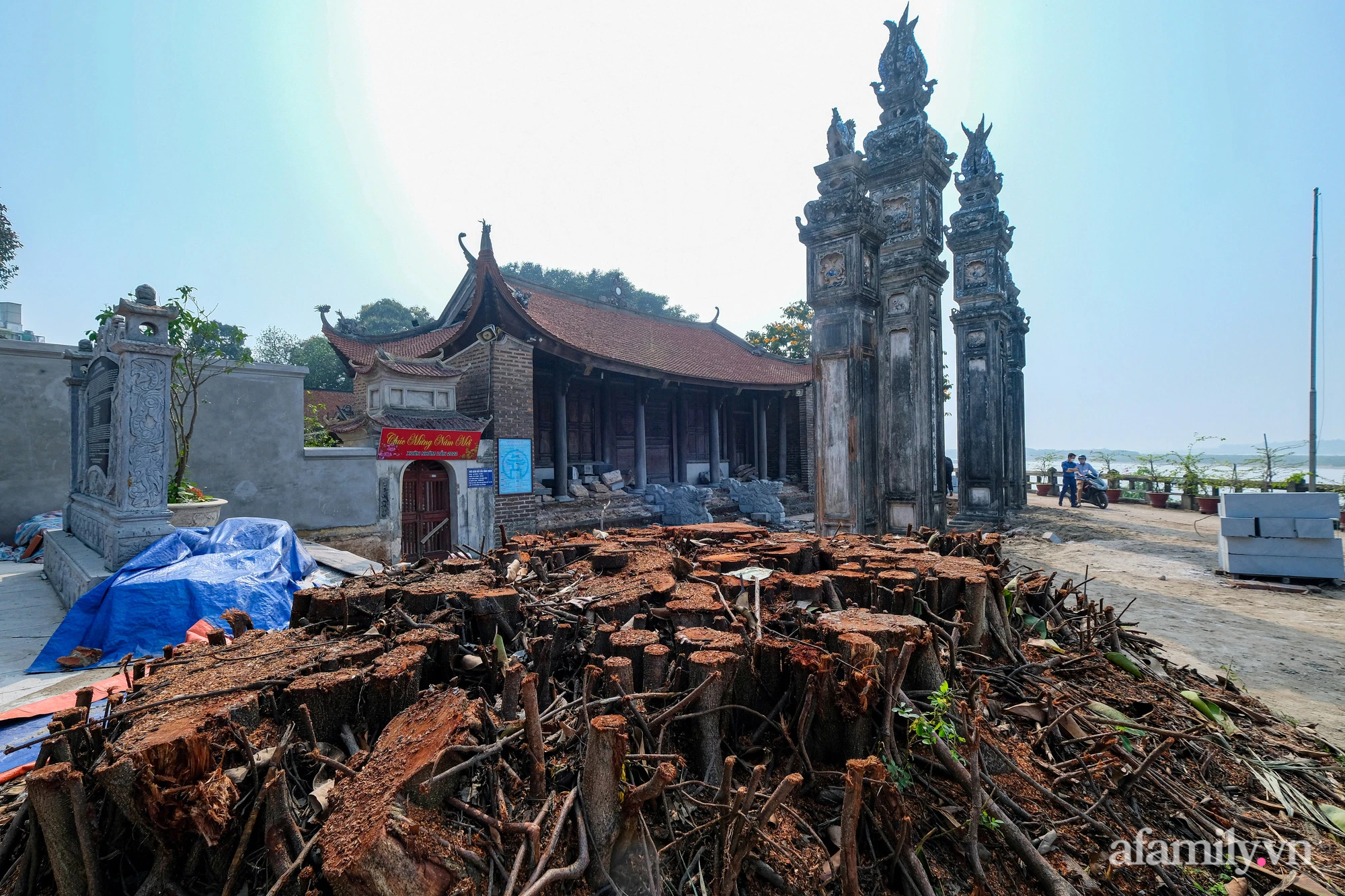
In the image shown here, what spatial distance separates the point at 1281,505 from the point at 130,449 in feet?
41.9

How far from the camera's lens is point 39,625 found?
480 centimetres

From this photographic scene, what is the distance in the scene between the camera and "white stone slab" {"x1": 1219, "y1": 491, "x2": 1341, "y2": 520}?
22.1ft

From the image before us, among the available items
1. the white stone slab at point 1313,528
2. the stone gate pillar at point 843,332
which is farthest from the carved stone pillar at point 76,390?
the white stone slab at point 1313,528

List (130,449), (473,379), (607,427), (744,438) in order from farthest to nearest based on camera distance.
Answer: (744,438) < (607,427) < (473,379) < (130,449)

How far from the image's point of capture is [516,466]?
10.5 m

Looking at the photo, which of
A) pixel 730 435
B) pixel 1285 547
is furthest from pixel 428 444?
pixel 1285 547

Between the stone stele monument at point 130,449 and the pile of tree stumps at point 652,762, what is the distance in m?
4.33

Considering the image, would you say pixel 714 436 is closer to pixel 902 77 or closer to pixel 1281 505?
pixel 902 77

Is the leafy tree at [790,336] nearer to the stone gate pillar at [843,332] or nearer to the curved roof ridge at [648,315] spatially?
the curved roof ridge at [648,315]

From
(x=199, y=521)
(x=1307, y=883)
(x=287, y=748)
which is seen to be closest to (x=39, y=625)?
(x=199, y=521)

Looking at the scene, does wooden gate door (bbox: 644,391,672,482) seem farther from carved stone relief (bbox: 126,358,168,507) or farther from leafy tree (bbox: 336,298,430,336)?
leafy tree (bbox: 336,298,430,336)

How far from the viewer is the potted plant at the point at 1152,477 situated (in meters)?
14.9

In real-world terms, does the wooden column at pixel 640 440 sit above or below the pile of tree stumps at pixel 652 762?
above

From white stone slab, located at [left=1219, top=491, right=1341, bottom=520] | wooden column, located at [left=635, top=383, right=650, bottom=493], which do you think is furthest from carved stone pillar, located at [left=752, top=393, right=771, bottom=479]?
white stone slab, located at [left=1219, top=491, right=1341, bottom=520]
